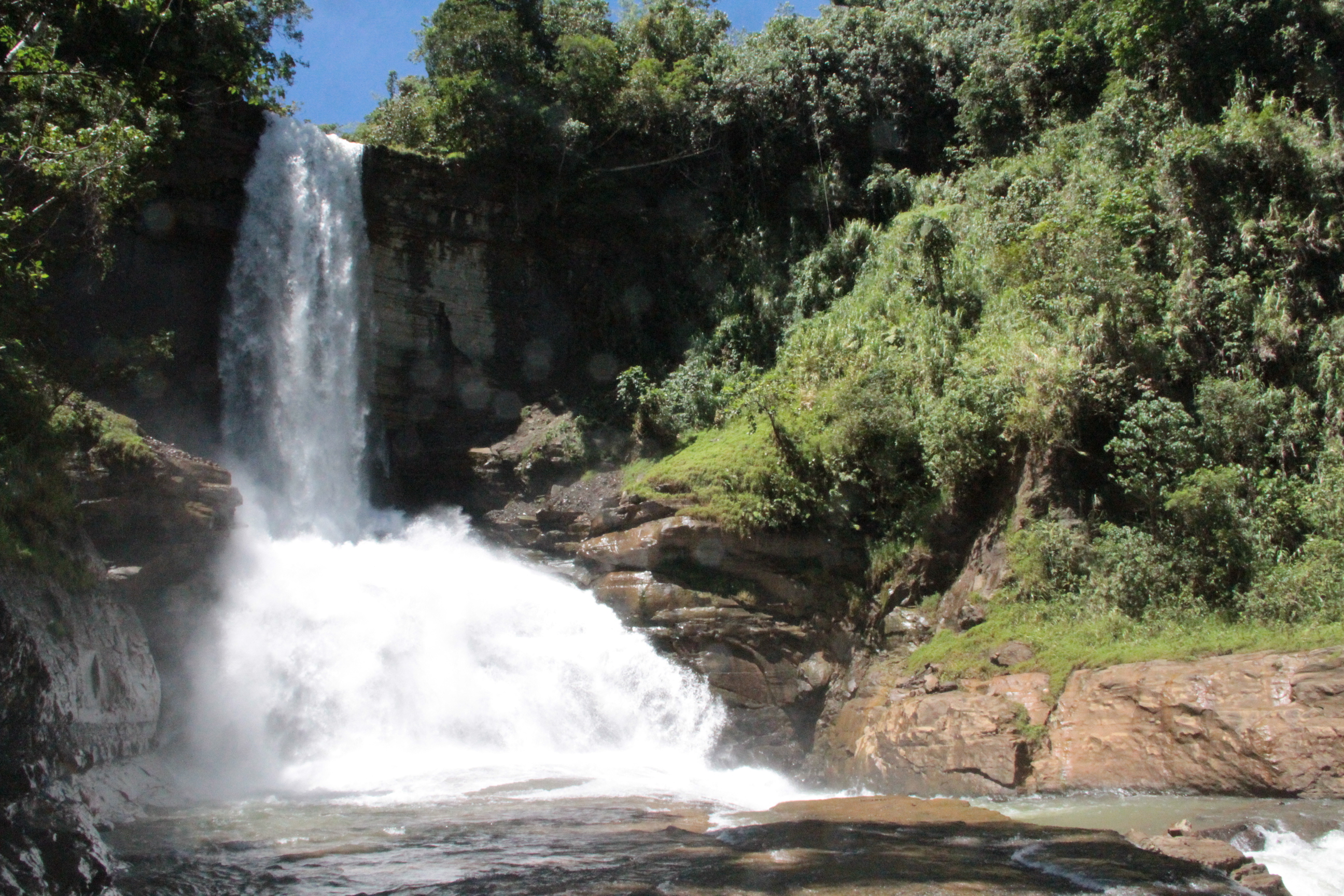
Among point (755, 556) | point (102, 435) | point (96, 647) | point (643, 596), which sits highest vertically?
point (102, 435)

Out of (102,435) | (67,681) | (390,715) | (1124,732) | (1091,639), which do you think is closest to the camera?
(67,681)

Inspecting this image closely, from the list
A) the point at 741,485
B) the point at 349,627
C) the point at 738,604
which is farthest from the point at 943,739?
the point at 349,627

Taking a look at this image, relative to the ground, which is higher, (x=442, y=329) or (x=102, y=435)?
(x=442, y=329)

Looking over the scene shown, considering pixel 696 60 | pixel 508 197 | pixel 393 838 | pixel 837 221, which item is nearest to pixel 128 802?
pixel 393 838

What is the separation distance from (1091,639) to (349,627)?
38.9 ft

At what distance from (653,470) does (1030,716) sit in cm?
847

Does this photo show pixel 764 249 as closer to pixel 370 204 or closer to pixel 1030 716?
pixel 370 204

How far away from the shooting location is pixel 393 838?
30.3ft

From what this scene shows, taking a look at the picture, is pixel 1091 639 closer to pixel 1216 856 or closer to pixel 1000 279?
pixel 1216 856

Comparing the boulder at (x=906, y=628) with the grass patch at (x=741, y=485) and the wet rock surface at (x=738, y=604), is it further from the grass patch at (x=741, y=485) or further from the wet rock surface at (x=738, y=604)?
the grass patch at (x=741, y=485)

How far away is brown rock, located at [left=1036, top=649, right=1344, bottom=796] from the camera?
9.31 meters

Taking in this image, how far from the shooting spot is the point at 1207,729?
991 cm

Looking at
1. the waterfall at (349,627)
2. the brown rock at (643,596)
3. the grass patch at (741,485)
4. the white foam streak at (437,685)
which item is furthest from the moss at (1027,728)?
the brown rock at (643,596)

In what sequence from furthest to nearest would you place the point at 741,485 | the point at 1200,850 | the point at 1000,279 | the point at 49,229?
the point at 1000,279, the point at 741,485, the point at 49,229, the point at 1200,850
